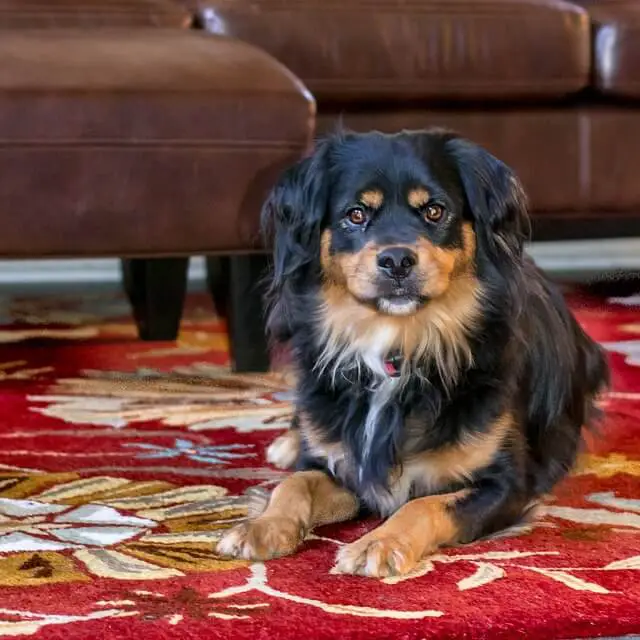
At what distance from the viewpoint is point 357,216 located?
1539 mm

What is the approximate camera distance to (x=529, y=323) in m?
1.62

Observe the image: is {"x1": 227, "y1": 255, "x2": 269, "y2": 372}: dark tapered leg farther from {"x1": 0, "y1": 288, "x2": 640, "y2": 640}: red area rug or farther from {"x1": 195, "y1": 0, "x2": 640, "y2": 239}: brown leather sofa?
{"x1": 195, "y1": 0, "x2": 640, "y2": 239}: brown leather sofa

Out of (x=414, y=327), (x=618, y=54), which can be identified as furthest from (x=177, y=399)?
(x=618, y=54)

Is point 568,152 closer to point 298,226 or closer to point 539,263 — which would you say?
point 539,263

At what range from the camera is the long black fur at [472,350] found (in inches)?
57.5

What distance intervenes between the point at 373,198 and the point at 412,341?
0.20 meters

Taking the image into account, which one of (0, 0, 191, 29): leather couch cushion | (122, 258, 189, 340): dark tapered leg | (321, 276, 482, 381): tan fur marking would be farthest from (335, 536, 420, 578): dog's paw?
(0, 0, 191, 29): leather couch cushion

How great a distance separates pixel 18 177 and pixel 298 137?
51cm

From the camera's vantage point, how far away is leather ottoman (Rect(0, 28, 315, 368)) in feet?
6.63

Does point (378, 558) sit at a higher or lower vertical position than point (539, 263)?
higher

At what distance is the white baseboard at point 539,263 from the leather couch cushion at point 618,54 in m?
0.72

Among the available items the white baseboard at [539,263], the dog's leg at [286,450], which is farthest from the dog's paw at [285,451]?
the white baseboard at [539,263]

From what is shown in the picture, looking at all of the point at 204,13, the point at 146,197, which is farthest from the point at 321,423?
the point at 204,13

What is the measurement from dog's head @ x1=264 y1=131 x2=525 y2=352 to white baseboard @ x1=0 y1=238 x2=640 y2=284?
1.86 metres
